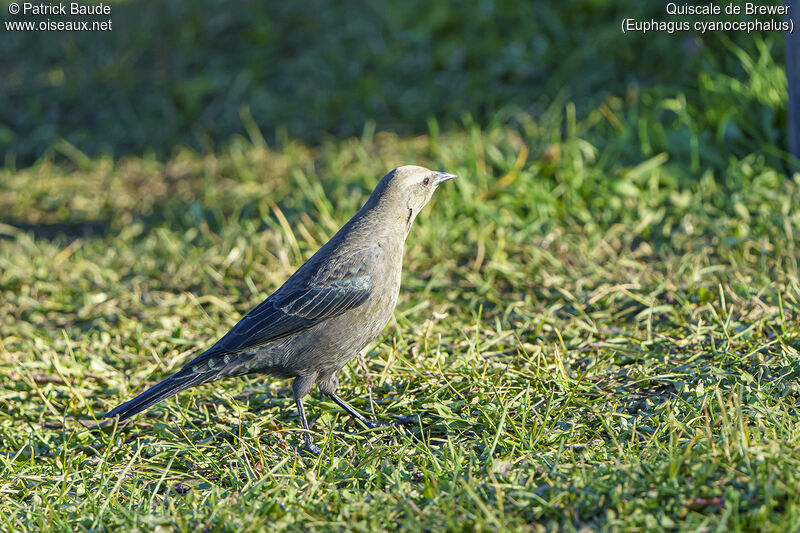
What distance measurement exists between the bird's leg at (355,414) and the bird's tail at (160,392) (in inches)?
23.7

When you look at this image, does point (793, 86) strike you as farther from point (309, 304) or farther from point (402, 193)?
point (309, 304)

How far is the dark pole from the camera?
5.38 metres

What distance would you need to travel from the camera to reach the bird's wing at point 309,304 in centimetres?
373

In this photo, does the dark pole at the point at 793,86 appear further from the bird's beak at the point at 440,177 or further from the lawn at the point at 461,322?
the bird's beak at the point at 440,177

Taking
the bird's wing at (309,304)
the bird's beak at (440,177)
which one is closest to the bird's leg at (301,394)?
the bird's wing at (309,304)

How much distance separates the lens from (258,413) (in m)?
4.05

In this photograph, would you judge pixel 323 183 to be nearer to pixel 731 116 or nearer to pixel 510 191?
pixel 510 191

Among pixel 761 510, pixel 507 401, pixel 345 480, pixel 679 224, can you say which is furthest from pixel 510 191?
pixel 761 510

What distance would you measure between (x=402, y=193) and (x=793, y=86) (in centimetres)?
299

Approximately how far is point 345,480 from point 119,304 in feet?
8.11

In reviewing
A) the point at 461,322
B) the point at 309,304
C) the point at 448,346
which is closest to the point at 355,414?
the point at 309,304

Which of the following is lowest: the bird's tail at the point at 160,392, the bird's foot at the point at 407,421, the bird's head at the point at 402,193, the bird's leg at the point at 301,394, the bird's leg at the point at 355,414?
the bird's foot at the point at 407,421

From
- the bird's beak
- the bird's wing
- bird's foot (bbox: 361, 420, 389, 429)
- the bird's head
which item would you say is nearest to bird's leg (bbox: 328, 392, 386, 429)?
bird's foot (bbox: 361, 420, 389, 429)

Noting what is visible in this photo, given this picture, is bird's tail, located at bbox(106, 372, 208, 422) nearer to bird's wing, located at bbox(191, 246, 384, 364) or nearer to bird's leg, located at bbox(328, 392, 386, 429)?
bird's wing, located at bbox(191, 246, 384, 364)
